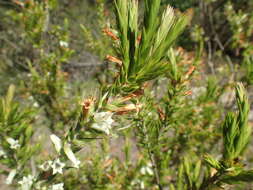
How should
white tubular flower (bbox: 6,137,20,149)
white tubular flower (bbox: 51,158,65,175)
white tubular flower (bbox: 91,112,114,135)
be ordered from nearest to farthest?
white tubular flower (bbox: 91,112,114,135) → white tubular flower (bbox: 51,158,65,175) → white tubular flower (bbox: 6,137,20,149)

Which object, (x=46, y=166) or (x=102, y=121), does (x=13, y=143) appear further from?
(x=102, y=121)

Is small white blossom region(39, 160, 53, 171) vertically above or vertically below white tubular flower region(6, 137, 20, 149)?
below

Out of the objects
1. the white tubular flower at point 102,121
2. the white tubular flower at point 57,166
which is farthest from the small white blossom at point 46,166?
the white tubular flower at point 102,121

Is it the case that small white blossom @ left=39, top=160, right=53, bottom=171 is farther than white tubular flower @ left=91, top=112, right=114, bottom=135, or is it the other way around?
small white blossom @ left=39, top=160, right=53, bottom=171

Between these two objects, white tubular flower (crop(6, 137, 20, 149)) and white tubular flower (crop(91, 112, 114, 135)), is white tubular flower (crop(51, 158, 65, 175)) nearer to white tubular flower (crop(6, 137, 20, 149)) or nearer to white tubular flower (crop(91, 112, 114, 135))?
white tubular flower (crop(91, 112, 114, 135))

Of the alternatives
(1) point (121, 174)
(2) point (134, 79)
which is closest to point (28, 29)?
(1) point (121, 174)

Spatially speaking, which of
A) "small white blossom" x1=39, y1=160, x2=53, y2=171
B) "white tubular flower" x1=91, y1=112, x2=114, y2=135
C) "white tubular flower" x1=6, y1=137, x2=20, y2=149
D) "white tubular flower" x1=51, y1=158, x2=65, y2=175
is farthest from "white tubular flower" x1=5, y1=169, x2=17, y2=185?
"white tubular flower" x1=91, y1=112, x2=114, y2=135

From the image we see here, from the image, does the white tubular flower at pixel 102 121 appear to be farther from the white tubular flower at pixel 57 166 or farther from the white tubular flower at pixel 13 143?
the white tubular flower at pixel 13 143

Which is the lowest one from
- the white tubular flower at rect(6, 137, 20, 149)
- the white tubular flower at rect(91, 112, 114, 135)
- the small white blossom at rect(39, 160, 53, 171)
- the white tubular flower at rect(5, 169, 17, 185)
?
the white tubular flower at rect(5, 169, 17, 185)

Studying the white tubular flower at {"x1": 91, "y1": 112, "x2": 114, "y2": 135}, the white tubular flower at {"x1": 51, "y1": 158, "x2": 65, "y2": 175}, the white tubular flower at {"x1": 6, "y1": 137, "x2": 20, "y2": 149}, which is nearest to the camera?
the white tubular flower at {"x1": 91, "y1": 112, "x2": 114, "y2": 135}

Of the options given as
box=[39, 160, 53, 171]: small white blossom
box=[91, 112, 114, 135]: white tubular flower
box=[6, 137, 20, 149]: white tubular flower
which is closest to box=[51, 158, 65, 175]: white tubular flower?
box=[39, 160, 53, 171]: small white blossom
